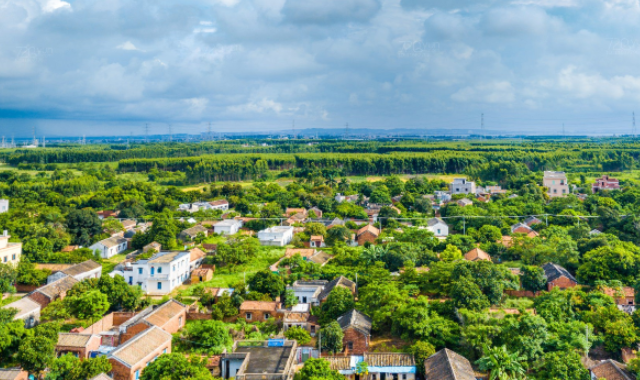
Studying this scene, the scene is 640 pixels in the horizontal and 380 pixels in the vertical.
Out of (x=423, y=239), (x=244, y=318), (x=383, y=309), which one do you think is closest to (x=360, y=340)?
(x=383, y=309)

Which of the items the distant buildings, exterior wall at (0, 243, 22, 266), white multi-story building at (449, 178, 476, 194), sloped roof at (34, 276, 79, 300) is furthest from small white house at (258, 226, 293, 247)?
the distant buildings

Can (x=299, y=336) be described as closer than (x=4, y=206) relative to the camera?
Yes

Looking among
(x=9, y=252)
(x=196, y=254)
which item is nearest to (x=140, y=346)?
(x=196, y=254)

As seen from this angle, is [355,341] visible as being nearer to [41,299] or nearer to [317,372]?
[317,372]

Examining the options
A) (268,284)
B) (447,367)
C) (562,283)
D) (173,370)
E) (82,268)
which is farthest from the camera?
(82,268)

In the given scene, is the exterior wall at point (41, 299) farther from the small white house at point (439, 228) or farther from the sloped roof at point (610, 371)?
the small white house at point (439, 228)

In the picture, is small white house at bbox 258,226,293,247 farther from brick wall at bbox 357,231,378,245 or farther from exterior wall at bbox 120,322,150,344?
exterior wall at bbox 120,322,150,344
